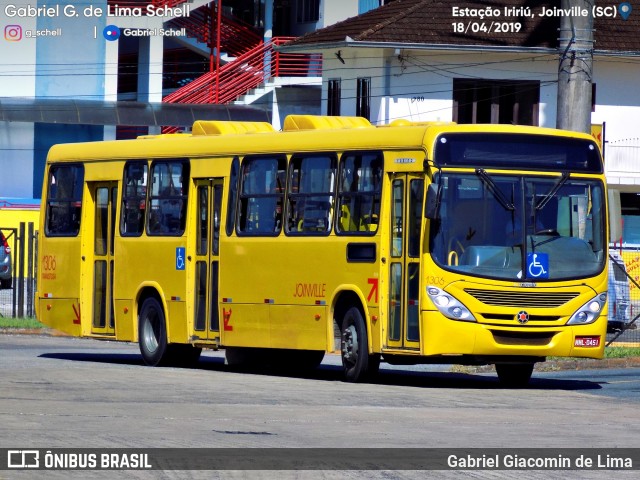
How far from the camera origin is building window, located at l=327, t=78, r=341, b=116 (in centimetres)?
4603

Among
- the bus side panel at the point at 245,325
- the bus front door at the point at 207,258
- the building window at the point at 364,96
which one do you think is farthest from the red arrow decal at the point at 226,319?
the building window at the point at 364,96

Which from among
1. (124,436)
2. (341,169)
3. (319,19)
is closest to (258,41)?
(319,19)

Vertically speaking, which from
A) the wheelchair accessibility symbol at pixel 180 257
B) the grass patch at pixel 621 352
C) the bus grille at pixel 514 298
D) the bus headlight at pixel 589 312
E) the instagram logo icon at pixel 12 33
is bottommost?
the grass patch at pixel 621 352

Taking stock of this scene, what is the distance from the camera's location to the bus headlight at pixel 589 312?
18.2 m

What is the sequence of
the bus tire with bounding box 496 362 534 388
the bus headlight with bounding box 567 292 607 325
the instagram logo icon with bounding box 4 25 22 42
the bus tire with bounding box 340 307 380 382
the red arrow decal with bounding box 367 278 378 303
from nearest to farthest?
the bus headlight with bounding box 567 292 607 325 → the red arrow decal with bounding box 367 278 378 303 → the bus tire with bounding box 340 307 380 382 → the bus tire with bounding box 496 362 534 388 → the instagram logo icon with bounding box 4 25 22 42

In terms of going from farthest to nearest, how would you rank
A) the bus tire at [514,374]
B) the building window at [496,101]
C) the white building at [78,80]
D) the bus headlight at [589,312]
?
the white building at [78,80] < the building window at [496,101] < the bus tire at [514,374] < the bus headlight at [589,312]

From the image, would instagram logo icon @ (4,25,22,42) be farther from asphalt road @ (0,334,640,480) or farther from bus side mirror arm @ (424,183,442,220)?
bus side mirror arm @ (424,183,442,220)

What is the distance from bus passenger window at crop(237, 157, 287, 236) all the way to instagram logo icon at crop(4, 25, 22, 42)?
31.8 meters

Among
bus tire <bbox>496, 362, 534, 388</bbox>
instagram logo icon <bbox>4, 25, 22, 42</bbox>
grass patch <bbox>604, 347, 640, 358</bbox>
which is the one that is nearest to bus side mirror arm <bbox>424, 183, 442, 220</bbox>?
bus tire <bbox>496, 362, 534, 388</bbox>

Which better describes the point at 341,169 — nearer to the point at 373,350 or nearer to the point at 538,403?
the point at 373,350

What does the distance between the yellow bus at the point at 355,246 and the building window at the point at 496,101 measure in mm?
22088

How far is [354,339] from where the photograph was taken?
1889 cm

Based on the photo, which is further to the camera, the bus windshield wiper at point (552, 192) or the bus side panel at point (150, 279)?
the bus side panel at point (150, 279)

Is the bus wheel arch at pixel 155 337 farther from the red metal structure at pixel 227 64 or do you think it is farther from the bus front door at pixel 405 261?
the red metal structure at pixel 227 64
